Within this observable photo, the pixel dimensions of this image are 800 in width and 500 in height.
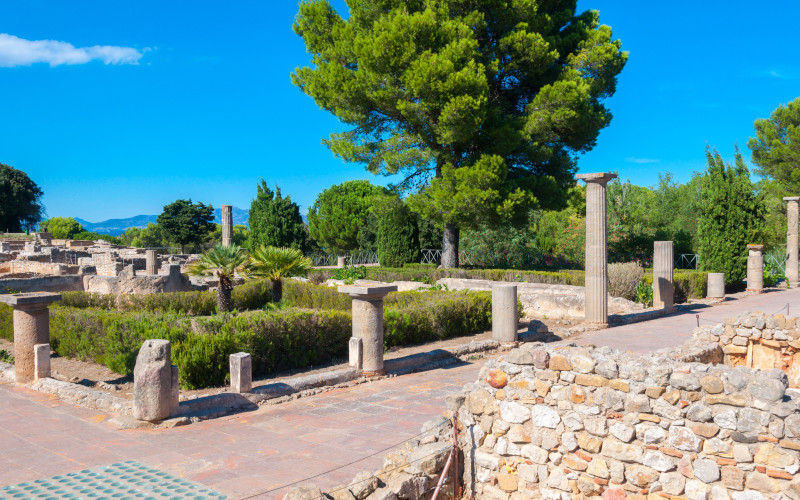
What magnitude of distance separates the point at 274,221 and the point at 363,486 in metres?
37.1

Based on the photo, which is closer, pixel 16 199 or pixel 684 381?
pixel 684 381

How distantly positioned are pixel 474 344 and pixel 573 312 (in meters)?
5.12

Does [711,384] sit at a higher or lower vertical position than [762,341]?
higher

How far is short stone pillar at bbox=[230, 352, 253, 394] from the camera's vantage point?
744 centimetres

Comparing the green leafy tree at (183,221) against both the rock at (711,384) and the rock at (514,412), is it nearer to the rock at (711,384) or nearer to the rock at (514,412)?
the rock at (514,412)

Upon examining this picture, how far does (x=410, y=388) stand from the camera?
8266mm

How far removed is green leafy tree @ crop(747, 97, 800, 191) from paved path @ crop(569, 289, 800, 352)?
17929 millimetres

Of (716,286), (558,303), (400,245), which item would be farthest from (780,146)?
(558,303)

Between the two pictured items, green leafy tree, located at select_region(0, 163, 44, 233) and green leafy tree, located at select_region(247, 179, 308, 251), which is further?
Result: green leafy tree, located at select_region(0, 163, 44, 233)

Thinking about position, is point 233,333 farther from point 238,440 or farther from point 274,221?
point 274,221

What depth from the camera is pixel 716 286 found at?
1905cm

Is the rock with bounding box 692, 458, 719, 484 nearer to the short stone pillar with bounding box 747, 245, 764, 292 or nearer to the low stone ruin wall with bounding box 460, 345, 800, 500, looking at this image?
the low stone ruin wall with bounding box 460, 345, 800, 500

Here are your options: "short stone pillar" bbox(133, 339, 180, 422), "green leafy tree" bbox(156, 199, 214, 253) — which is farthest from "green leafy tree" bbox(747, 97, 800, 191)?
"green leafy tree" bbox(156, 199, 214, 253)

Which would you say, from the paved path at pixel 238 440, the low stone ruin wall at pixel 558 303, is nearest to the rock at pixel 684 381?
the paved path at pixel 238 440
